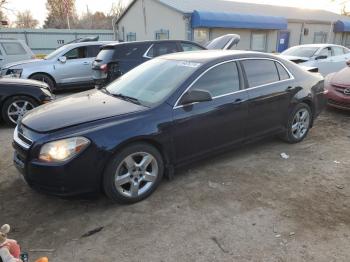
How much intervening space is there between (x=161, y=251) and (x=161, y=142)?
124 centimetres

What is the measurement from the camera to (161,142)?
3637 millimetres

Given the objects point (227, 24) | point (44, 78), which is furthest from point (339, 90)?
point (227, 24)

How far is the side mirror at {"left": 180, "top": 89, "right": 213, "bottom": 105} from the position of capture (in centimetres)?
373

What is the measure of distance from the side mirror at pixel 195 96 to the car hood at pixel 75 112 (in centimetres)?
49

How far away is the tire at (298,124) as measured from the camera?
512cm

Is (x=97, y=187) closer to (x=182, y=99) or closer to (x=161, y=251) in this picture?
(x=161, y=251)

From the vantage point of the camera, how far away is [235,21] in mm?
19438

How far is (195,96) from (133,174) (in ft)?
3.76

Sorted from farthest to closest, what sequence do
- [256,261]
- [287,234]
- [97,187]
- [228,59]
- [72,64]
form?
[72,64] → [228,59] → [97,187] → [287,234] → [256,261]

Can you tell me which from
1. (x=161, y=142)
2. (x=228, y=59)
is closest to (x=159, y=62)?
(x=228, y=59)

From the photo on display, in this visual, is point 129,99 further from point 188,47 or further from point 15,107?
point 188,47

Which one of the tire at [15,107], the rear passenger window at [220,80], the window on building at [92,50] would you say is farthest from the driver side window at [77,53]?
the rear passenger window at [220,80]

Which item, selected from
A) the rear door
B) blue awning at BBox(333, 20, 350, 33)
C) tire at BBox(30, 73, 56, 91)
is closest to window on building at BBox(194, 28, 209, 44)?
tire at BBox(30, 73, 56, 91)

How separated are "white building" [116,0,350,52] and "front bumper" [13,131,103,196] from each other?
642 inches
